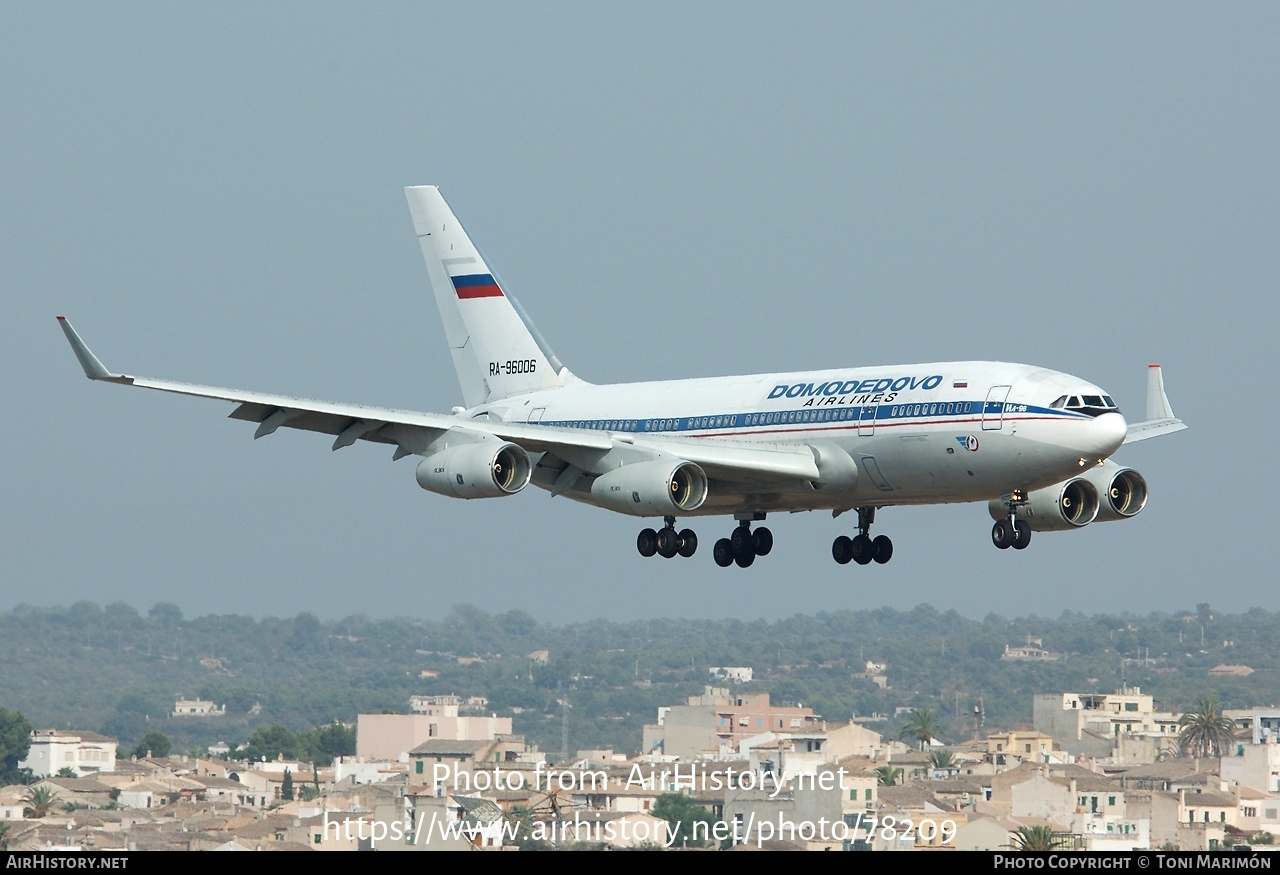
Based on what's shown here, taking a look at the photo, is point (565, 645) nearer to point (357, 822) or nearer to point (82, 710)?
point (82, 710)

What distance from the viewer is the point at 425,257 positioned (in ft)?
233

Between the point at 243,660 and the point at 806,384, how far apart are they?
493 ft

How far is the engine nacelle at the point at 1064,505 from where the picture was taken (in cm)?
5681

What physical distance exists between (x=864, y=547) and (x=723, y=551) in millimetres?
→ 4483

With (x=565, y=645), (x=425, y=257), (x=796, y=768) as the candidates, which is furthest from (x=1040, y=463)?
(x=565, y=645)

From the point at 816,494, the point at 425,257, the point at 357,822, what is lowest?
the point at 357,822

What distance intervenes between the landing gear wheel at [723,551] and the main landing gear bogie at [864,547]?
10.8ft

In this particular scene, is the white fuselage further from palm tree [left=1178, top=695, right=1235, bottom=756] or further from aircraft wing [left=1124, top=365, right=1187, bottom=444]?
palm tree [left=1178, top=695, right=1235, bottom=756]

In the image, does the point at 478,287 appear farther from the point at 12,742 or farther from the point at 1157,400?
the point at 12,742

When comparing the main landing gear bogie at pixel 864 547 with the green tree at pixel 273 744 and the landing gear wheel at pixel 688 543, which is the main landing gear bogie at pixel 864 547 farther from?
the green tree at pixel 273 744

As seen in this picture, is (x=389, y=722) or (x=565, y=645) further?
(x=565, y=645)

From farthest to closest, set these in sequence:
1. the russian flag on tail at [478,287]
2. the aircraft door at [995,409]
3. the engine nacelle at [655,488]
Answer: the russian flag on tail at [478,287]
the engine nacelle at [655,488]
the aircraft door at [995,409]

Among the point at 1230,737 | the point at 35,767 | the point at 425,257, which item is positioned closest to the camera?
the point at 425,257

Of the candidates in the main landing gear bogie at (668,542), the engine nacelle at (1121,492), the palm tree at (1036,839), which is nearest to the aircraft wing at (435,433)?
the main landing gear bogie at (668,542)
